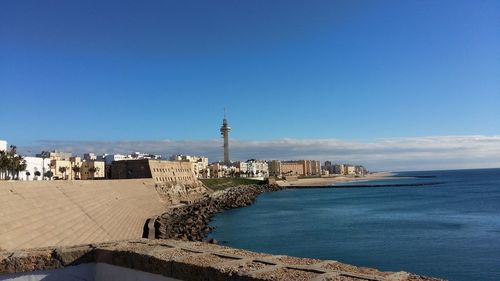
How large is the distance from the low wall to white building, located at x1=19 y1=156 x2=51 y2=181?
6243 cm

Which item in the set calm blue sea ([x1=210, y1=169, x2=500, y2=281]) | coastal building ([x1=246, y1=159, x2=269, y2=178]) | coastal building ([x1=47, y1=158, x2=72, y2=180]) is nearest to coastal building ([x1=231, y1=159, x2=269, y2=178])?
coastal building ([x1=246, y1=159, x2=269, y2=178])

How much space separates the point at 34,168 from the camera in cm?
6575

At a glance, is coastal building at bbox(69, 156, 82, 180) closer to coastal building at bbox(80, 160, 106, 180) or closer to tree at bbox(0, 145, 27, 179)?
coastal building at bbox(80, 160, 106, 180)

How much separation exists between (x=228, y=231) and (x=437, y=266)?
58.7 ft

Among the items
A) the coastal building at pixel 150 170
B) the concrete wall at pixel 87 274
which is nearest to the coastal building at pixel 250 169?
the coastal building at pixel 150 170

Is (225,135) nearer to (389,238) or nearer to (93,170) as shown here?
(93,170)

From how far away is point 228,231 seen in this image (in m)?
34.8

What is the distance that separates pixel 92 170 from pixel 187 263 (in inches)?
3320

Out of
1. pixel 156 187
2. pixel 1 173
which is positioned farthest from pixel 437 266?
pixel 1 173

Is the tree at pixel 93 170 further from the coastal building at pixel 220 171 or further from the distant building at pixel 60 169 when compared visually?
the coastal building at pixel 220 171

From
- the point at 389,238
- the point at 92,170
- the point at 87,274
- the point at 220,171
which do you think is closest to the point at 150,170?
the point at 389,238

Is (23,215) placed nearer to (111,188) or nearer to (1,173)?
(111,188)

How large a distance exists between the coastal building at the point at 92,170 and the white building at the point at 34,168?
37.9 ft

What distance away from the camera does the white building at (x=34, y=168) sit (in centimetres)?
6097
